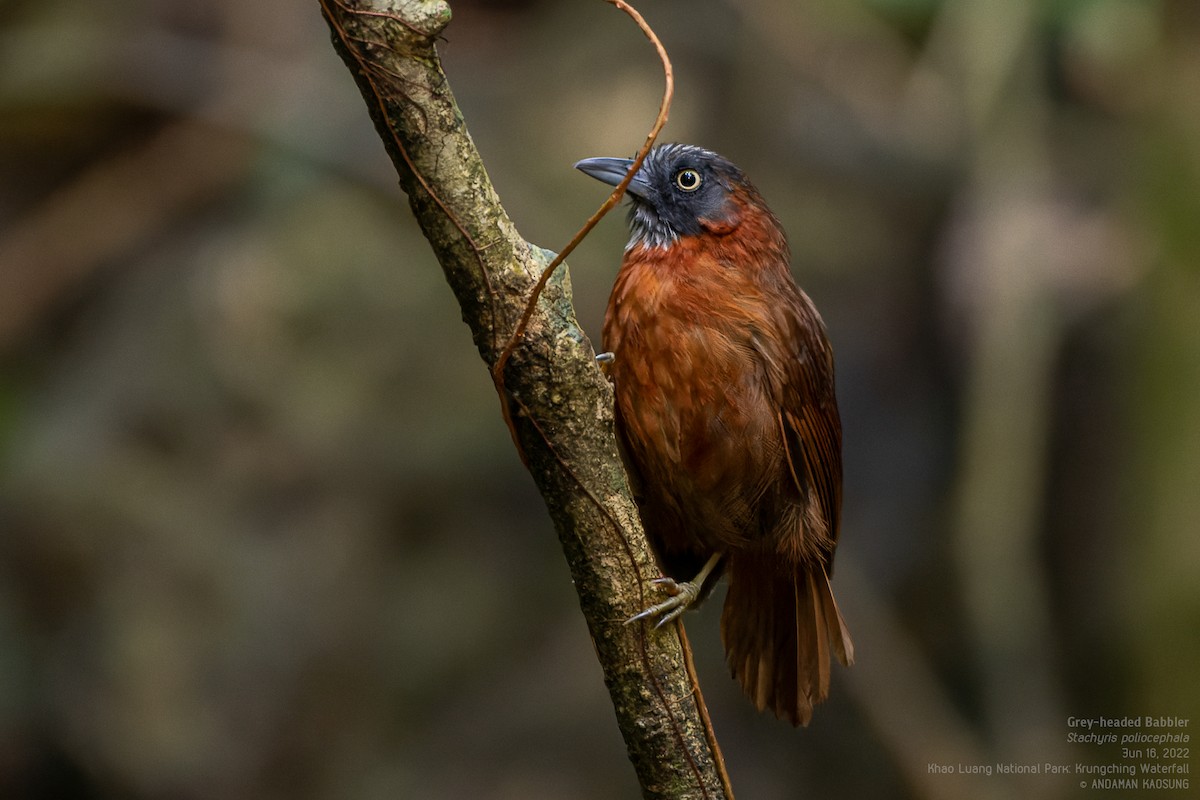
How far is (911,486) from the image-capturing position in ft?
19.7

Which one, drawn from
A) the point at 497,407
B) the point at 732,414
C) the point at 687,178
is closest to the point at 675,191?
the point at 687,178

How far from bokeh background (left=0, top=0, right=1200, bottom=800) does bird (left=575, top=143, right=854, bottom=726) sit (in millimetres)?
2049

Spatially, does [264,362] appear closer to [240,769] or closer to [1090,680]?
[240,769]

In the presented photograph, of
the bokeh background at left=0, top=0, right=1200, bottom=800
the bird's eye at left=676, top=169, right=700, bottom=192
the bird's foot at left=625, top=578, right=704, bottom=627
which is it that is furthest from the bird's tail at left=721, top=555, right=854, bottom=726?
the bokeh background at left=0, top=0, right=1200, bottom=800

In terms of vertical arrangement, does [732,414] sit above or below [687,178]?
below

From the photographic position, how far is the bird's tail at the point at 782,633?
3395mm

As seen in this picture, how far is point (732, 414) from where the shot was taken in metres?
3.03

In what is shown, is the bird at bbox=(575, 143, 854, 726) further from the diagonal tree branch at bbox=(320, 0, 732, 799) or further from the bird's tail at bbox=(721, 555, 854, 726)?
the diagonal tree branch at bbox=(320, 0, 732, 799)

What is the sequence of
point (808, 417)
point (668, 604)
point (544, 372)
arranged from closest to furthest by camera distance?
point (544, 372), point (668, 604), point (808, 417)

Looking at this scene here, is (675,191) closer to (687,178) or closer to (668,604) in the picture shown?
(687,178)

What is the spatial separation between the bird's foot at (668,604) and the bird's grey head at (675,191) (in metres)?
1.17

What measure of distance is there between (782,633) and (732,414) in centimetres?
82

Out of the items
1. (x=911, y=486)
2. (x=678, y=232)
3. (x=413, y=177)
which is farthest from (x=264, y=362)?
(x=413, y=177)

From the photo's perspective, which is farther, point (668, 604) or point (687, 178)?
point (687, 178)
